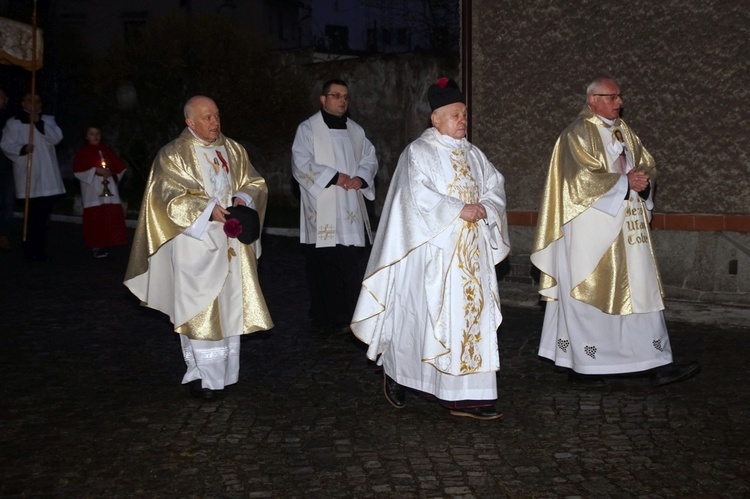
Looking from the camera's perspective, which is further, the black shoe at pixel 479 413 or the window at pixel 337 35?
the window at pixel 337 35

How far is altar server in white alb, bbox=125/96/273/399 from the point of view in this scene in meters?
6.46

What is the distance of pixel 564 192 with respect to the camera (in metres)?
6.85

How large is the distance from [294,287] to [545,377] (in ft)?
15.2

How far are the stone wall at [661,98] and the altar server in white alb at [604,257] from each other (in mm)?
3139

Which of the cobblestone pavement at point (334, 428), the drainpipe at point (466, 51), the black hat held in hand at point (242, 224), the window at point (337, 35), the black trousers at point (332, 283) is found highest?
the window at point (337, 35)

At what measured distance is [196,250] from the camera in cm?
652

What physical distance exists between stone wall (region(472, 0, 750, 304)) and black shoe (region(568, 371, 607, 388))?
3.35 meters

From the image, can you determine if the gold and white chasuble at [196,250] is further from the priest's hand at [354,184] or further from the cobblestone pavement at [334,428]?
the priest's hand at [354,184]

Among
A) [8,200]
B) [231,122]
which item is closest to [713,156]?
[8,200]

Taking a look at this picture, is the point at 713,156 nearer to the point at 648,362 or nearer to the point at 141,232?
the point at 648,362

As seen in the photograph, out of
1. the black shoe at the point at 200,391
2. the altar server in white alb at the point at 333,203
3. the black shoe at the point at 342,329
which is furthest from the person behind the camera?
the altar server in white alb at the point at 333,203

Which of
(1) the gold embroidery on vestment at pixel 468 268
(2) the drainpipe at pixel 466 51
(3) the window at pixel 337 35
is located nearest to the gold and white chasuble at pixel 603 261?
(1) the gold embroidery on vestment at pixel 468 268

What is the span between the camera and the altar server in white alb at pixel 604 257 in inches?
264

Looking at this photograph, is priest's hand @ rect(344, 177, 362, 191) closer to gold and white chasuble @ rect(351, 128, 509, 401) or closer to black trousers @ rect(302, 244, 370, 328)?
black trousers @ rect(302, 244, 370, 328)
